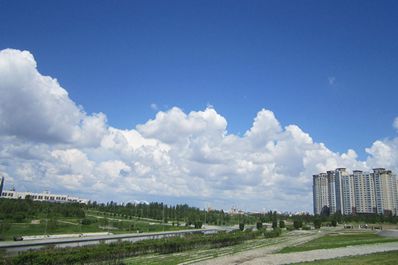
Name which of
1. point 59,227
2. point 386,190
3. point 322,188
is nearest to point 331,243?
point 59,227

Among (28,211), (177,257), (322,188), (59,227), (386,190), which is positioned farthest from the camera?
(322,188)

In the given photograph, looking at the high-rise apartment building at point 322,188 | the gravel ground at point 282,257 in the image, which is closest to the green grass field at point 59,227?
the gravel ground at point 282,257

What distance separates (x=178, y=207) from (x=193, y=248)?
140 m

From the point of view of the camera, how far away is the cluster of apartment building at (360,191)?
166 m

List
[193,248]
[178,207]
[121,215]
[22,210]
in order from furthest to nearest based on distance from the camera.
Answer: [178,207]
[121,215]
[22,210]
[193,248]

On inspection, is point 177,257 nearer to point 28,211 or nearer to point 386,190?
point 28,211

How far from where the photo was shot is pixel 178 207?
196m

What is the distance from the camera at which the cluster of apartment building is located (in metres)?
166

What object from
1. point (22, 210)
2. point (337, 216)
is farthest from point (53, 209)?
point (337, 216)

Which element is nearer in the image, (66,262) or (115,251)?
(66,262)

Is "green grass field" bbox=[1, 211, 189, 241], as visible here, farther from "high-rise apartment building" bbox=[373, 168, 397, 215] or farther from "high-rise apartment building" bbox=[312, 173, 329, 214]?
"high-rise apartment building" bbox=[312, 173, 329, 214]

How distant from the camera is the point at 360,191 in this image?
174 meters

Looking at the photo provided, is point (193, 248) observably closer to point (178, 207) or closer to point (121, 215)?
point (121, 215)

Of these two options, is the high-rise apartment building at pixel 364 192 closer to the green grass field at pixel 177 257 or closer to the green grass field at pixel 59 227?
the green grass field at pixel 59 227
